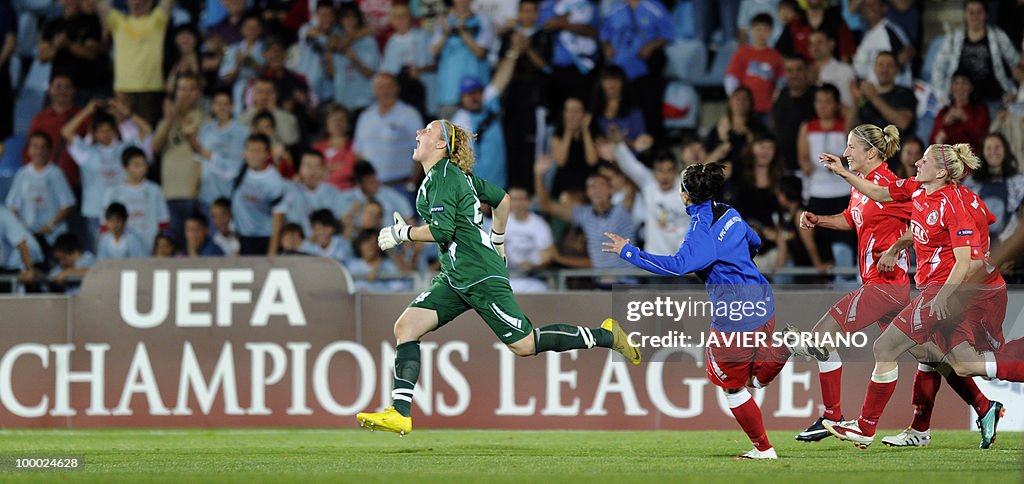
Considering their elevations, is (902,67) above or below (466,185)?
above


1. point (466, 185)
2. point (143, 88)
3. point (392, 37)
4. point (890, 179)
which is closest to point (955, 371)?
point (890, 179)

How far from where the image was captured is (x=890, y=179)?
400 inches

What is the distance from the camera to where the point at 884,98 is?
14891 mm

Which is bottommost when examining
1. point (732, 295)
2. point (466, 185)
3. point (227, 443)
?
point (227, 443)

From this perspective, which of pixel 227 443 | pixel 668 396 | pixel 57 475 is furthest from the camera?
pixel 668 396

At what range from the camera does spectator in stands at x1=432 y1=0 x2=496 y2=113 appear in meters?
16.1

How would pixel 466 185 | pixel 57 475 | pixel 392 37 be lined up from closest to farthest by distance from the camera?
pixel 57 475 → pixel 466 185 → pixel 392 37

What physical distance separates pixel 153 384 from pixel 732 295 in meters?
6.45

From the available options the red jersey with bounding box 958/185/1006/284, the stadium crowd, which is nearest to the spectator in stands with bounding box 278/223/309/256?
the stadium crowd

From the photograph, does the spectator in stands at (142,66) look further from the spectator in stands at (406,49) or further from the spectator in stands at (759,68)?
the spectator in stands at (759,68)

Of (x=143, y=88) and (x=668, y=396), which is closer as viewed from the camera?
(x=668, y=396)

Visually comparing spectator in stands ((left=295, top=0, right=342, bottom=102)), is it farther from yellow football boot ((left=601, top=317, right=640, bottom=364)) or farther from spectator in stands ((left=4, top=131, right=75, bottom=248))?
yellow football boot ((left=601, top=317, right=640, bottom=364))

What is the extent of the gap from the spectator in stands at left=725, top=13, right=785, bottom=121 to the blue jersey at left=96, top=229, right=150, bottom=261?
A: 20.9 ft

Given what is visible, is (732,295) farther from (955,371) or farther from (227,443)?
(227,443)
